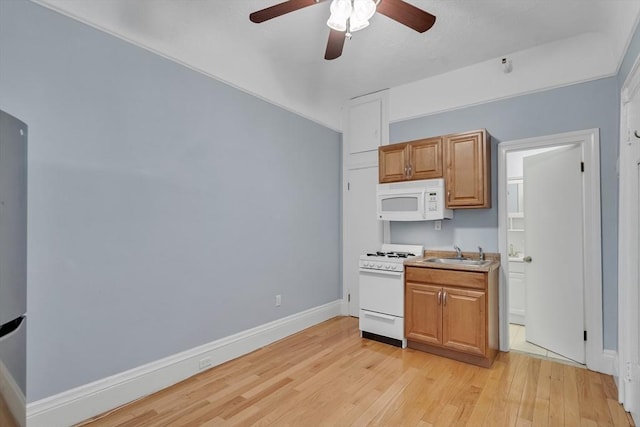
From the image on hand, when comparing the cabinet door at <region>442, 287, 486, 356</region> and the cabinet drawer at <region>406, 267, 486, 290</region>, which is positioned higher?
the cabinet drawer at <region>406, 267, 486, 290</region>

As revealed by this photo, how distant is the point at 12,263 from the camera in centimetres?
124

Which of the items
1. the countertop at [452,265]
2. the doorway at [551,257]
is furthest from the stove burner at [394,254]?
the doorway at [551,257]

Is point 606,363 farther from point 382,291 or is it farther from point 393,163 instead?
point 393,163

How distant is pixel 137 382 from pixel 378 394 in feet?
5.91

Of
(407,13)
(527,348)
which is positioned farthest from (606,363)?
(407,13)

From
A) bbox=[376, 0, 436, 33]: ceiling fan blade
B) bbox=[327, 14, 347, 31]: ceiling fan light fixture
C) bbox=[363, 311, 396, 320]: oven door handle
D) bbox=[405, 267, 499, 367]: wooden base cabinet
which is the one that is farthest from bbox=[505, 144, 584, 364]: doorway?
bbox=[327, 14, 347, 31]: ceiling fan light fixture

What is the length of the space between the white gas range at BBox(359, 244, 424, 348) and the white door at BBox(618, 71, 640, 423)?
168cm

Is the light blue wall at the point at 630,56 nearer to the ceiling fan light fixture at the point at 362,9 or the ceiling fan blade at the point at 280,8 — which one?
the ceiling fan light fixture at the point at 362,9

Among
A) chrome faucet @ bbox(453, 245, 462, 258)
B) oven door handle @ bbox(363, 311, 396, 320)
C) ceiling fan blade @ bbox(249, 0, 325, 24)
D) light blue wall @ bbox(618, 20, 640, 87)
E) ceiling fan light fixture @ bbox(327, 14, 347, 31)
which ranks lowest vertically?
oven door handle @ bbox(363, 311, 396, 320)

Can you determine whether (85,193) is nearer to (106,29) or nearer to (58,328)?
(58,328)

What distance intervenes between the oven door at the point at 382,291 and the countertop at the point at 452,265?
22cm

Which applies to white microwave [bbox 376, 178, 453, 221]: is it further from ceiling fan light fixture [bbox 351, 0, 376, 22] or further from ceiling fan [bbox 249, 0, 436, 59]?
ceiling fan light fixture [bbox 351, 0, 376, 22]

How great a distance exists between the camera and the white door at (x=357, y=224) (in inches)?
167

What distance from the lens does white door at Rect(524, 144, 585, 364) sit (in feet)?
9.58
